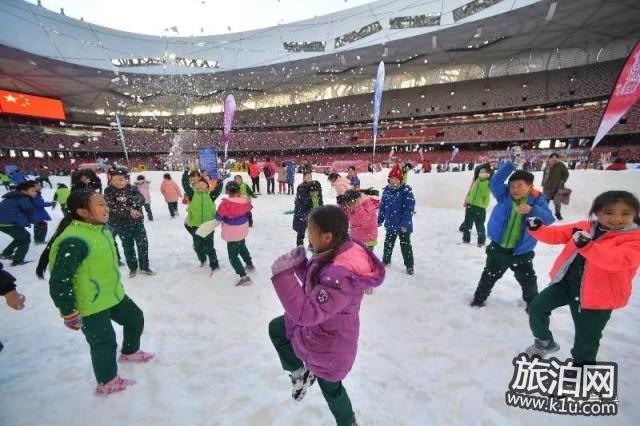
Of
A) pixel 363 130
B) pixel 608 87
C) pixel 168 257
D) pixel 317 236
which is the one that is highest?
pixel 608 87

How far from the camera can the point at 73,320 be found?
1.69 m

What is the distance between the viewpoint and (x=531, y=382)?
1987 mm

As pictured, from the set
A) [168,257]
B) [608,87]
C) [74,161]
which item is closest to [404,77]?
[608,87]

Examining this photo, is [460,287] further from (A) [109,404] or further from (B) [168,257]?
(B) [168,257]

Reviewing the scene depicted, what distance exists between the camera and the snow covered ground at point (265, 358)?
1.83m

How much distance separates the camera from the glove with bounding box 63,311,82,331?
1.68m

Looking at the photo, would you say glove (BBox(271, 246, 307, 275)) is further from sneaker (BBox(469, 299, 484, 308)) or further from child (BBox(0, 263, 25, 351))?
sneaker (BBox(469, 299, 484, 308))

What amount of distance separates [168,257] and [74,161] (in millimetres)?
38745

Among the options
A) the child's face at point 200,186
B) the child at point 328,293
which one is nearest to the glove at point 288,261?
the child at point 328,293

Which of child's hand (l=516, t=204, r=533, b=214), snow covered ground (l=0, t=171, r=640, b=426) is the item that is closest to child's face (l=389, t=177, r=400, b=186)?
snow covered ground (l=0, t=171, r=640, b=426)

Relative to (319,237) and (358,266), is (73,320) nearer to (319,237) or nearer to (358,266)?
(319,237)

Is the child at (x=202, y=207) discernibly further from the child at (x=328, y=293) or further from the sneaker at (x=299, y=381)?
the child at (x=328, y=293)

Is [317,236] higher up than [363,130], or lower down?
lower down

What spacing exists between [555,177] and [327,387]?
7.57 meters
